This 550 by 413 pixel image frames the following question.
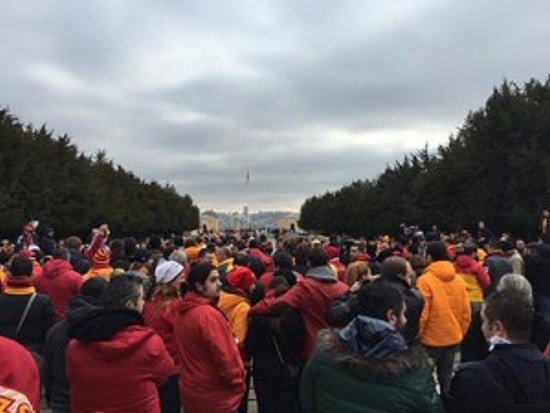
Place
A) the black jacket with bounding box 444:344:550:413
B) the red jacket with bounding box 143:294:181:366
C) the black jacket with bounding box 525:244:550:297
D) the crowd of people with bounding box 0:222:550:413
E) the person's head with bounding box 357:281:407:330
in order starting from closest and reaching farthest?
1. the black jacket with bounding box 444:344:550:413
2. the crowd of people with bounding box 0:222:550:413
3. the person's head with bounding box 357:281:407:330
4. the red jacket with bounding box 143:294:181:366
5. the black jacket with bounding box 525:244:550:297

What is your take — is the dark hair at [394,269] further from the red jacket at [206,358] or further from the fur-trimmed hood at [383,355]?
the fur-trimmed hood at [383,355]

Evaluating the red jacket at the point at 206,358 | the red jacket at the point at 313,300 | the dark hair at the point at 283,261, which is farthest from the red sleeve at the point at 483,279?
the red jacket at the point at 206,358

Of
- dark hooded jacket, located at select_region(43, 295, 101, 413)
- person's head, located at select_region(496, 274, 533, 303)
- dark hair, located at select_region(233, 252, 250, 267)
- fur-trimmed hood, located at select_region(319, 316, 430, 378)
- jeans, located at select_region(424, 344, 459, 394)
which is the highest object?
person's head, located at select_region(496, 274, 533, 303)

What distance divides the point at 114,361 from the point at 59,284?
4910 millimetres

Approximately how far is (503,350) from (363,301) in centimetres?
78

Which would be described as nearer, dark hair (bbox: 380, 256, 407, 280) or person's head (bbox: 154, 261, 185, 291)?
dark hair (bbox: 380, 256, 407, 280)

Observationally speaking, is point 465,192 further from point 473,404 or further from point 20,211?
point 473,404

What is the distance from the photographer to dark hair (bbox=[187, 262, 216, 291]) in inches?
240

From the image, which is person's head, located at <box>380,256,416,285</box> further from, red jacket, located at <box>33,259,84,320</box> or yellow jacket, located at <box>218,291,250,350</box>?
red jacket, located at <box>33,259,84,320</box>

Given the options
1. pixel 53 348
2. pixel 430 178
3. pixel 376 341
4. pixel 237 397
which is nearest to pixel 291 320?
pixel 237 397

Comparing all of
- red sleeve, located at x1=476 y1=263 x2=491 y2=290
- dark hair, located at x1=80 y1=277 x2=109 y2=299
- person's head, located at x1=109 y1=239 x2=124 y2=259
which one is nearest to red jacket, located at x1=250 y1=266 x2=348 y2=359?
dark hair, located at x1=80 y1=277 x2=109 y2=299

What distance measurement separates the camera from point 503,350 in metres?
3.70

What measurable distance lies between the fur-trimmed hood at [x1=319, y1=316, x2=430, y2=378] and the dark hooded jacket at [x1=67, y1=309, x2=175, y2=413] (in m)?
1.60

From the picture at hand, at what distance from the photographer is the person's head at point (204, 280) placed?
20.0ft
